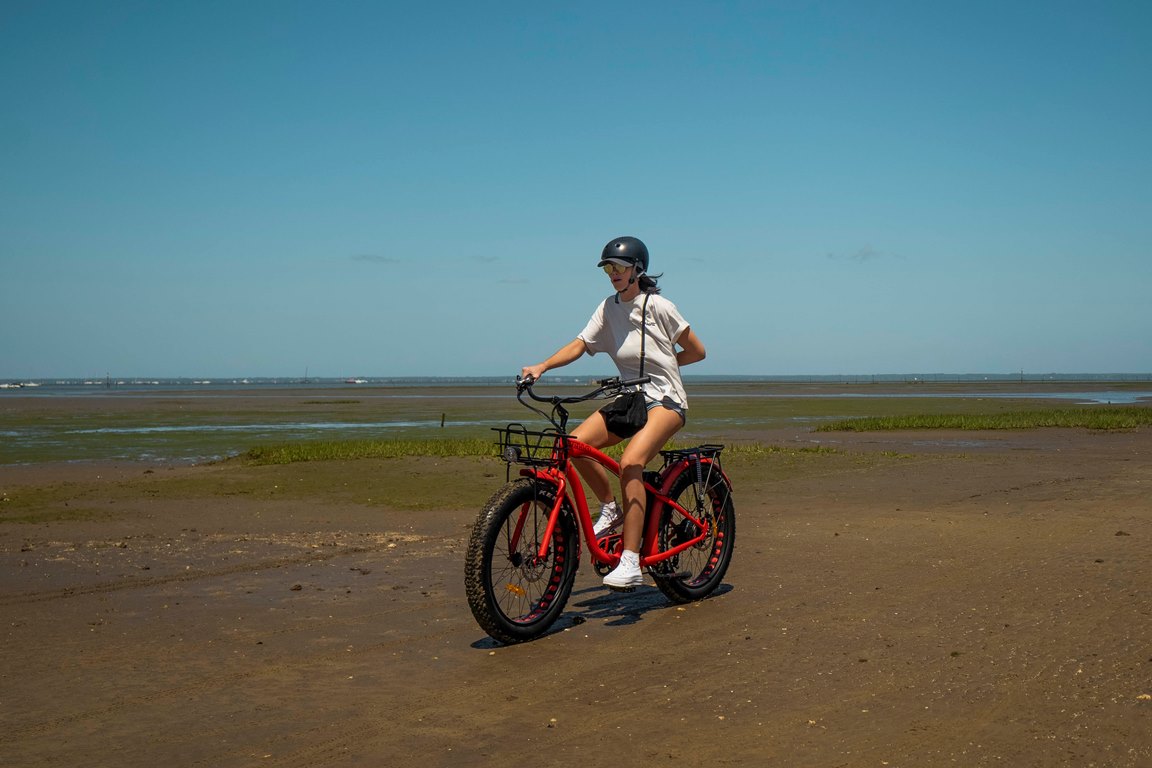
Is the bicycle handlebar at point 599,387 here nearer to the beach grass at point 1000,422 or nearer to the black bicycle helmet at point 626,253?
the black bicycle helmet at point 626,253

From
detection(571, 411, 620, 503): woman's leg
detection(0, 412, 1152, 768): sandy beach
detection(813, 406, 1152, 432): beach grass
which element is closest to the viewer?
detection(0, 412, 1152, 768): sandy beach

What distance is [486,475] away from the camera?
15.2m

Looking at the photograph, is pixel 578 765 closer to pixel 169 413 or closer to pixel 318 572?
pixel 318 572

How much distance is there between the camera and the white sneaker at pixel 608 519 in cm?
656

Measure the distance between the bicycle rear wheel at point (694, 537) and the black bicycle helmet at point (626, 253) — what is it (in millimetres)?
1547

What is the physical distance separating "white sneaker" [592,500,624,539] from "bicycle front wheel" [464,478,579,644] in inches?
11.9

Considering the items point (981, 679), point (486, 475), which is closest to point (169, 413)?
point (486, 475)

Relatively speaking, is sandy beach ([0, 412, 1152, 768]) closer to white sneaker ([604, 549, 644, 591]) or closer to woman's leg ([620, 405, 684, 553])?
white sneaker ([604, 549, 644, 591])

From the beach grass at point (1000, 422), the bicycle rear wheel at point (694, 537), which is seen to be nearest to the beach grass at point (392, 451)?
the beach grass at point (1000, 422)

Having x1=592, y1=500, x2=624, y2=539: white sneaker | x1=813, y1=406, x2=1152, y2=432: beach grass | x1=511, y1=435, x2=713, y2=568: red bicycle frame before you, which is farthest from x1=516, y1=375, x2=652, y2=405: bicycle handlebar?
x1=813, y1=406, x2=1152, y2=432: beach grass

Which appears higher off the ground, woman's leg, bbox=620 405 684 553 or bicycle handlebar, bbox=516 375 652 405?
bicycle handlebar, bbox=516 375 652 405

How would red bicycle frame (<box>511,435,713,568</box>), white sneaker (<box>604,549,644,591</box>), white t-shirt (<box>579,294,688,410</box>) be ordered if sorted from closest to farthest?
red bicycle frame (<box>511,435,713,568</box>) → white sneaker (<box>604,549,644,591</box>) → white t-shirt (<box>579,294,688,410</box>)

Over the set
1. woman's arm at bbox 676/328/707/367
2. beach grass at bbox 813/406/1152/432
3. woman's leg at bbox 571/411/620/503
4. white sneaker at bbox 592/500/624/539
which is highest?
woman's arm at bbox 676/328/707/367

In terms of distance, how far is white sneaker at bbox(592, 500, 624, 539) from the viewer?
6.56m
